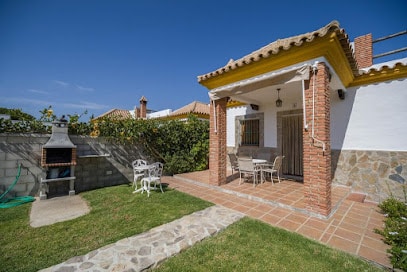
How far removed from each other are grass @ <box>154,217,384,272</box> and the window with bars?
231 inches

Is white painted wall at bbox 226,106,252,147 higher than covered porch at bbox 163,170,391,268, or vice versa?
white painted wall at bbox 226,106,252,147

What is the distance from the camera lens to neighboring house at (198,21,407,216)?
3846 mm

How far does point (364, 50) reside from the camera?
258 inches

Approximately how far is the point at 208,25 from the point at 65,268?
1241cm

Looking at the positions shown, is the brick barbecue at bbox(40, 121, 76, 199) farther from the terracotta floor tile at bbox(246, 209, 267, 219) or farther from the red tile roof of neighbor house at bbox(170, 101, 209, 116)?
the red tile roof of neighbor house at bbox(170, 101, 209, 116)

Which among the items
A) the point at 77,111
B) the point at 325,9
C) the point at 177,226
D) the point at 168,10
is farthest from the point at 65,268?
the point at 325,9

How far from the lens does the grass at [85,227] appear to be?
8.48 feet

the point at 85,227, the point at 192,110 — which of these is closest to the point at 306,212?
the point at 85,227

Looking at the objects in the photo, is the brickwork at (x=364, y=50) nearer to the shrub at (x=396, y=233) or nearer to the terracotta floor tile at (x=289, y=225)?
the shrub at (x=396, y=233)

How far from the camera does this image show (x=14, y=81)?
39.3 ft

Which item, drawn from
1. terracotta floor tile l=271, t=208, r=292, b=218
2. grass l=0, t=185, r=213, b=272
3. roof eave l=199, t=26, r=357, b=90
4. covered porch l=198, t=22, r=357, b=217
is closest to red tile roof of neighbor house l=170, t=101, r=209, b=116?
covered porch l=198, t=22, r=357, b=217

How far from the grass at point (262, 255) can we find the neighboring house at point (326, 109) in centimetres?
135

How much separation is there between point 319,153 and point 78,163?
7531 mm

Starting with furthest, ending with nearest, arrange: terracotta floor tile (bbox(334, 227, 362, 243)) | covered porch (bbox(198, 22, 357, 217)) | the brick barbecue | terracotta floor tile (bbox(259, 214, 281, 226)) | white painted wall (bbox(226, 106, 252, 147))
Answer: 1. white painted wall (bbox(226, 106, 252, 147))
2. the brick barbecue
3. covered porch (bbox(198, 22, 357, 217))
4. terracotta floor tile (bbox(259, 214, 281, 226))
5. terracotta floor tile (bbox(334, 227, 362, 243))
